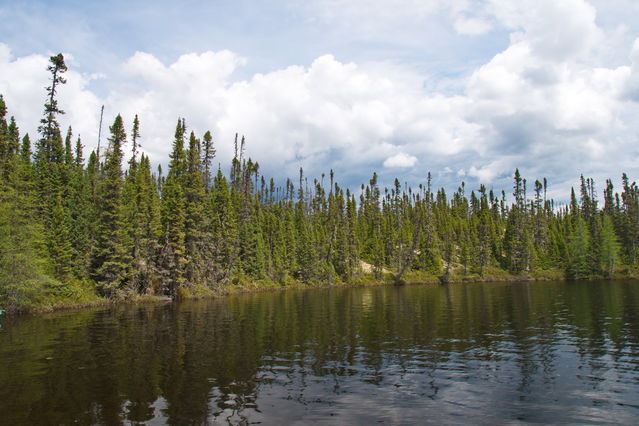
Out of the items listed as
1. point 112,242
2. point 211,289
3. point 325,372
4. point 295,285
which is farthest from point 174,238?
point 325,372

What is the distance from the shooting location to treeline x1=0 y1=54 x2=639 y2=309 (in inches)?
2035

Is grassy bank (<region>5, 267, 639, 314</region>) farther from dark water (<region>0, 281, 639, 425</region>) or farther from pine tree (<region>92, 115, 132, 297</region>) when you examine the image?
dark water (<region>0, 281, 639, 425</region>)

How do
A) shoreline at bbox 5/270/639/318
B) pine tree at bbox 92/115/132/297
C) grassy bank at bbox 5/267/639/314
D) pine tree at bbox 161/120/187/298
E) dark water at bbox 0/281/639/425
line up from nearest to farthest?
1. dark water at bbox 0/281/639/425
2. grassy bank at bbox 5/267/639/314
3. shoreline at bbox 5/270/639/318
4. pine tree at bbox 92/115/132/297
5. pine tree at bbox 161/120/187/298

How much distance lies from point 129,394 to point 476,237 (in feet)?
431

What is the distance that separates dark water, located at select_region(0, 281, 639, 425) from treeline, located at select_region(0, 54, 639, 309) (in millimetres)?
16444

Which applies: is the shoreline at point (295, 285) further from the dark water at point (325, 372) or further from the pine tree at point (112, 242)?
the dark water at point (325, 372)

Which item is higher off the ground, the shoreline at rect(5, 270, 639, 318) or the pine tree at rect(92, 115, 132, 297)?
the pine tree at rect(92, 115, 132, 297)

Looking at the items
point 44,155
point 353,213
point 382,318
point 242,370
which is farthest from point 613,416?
point 353,213

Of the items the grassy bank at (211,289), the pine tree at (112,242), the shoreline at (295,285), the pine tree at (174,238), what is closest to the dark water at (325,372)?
the grassy bank at (211,289)

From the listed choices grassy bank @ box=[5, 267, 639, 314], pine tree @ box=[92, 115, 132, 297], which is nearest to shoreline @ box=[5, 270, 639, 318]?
grassy bank @ box=[5, 267, 639, 314]

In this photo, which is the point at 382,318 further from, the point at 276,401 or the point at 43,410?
the point at 43,410

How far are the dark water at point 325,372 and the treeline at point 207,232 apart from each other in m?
16.4

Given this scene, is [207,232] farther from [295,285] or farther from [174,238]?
[295,285]

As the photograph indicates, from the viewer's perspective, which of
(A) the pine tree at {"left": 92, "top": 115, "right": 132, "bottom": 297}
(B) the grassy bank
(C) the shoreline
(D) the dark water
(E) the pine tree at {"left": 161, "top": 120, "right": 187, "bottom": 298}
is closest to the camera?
(D) the dark water
